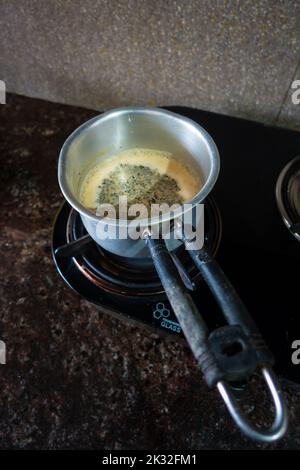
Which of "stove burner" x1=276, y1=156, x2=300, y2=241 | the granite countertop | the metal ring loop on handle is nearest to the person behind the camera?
the metal ring loop on handle

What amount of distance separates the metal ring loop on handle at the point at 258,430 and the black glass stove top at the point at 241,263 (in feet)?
0.56

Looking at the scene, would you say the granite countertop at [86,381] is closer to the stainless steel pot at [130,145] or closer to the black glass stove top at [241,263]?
the black glass stove top at [241,263]

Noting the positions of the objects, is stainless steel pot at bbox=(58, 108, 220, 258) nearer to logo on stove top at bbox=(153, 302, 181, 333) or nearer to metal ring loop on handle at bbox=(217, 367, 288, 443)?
logo on stove top at bbox=(153, 302, 181, 333)

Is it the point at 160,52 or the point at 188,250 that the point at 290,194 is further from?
the point at 160,52

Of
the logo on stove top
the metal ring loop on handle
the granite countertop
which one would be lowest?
the granite countertop

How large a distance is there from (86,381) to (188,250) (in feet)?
0.92

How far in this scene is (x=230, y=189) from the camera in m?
0.79

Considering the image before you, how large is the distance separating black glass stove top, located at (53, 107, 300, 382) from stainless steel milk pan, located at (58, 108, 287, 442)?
6 cm

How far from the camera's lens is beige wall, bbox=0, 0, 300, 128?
76 cm

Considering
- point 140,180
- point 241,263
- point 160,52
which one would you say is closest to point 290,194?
point 241,263

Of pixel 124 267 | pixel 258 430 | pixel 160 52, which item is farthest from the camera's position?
pixel 160 52

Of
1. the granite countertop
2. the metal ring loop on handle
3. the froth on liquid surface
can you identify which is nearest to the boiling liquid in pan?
the froth on liquid surface

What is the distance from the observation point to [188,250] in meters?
0.57

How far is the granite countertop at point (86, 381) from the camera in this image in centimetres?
60
